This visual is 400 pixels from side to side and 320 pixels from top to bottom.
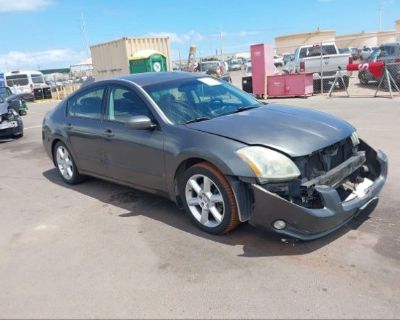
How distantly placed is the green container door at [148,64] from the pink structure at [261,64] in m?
6.24

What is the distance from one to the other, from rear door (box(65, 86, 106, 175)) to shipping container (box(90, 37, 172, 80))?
1782cm

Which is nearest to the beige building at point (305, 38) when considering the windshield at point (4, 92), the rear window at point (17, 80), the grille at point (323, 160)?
the rear window at point (17, 80)

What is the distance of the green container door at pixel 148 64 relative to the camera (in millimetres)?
21750

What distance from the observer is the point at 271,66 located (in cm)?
1741

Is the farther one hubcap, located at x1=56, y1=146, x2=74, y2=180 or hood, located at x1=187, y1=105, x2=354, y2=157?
hubcap, located at x1=56, y1=146, x2=74, y2=180

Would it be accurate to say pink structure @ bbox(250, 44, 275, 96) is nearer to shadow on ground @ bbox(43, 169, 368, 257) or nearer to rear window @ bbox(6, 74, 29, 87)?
shadow on ground @ bbox(43, 169, 368, 257)

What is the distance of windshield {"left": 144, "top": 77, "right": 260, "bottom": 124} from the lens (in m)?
4.66

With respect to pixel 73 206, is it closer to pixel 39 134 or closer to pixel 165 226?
pixel 165 226

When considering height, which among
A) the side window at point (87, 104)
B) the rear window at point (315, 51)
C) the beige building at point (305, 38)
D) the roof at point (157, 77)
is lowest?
the side window at point (87, 104)

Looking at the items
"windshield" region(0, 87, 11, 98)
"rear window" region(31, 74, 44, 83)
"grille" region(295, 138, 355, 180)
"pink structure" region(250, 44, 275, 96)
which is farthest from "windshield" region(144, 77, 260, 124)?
"rear window" region(31, 74, 44, 83)

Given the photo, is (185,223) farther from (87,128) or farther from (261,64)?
(261,64)

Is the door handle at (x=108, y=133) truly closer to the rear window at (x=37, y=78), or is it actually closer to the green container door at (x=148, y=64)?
the green container door at (x=148, y=64)

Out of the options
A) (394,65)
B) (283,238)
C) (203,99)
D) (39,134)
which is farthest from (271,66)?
(283,238)

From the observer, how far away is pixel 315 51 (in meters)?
19.5
